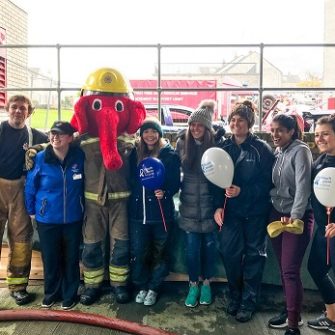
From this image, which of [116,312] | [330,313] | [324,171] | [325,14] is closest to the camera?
[324,171]

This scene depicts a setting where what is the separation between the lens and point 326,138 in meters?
2.72

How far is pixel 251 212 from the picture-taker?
3045mm

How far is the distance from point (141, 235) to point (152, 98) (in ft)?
35.8

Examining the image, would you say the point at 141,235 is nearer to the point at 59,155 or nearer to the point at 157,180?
the point at 157,180

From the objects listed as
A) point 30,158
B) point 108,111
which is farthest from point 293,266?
point 30,158

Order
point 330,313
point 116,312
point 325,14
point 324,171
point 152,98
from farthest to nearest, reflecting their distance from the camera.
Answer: point 325,14
point 152,98
point 116,312
point 330,313
point 324,171

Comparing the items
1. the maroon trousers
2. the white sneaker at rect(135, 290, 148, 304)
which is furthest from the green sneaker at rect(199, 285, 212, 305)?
the maroon trousers

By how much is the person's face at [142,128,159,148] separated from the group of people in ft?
0.03

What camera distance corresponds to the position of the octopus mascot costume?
332cm

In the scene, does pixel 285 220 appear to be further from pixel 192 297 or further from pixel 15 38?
pixel 15 38

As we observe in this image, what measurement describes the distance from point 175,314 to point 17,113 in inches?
82.7

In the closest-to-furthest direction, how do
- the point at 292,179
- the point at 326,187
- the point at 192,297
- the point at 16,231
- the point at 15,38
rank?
1. the point at 326,187
2. the point at 292,179
3. the point at 192,297
4. the point at 16,231
5. the point at 15,38

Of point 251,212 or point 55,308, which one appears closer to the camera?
point 251,212

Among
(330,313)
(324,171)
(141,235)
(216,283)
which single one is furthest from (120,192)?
(330,313)
